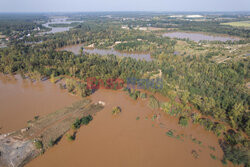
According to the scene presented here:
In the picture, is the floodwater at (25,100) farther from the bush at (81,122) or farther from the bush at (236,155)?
the bush at (236,155)

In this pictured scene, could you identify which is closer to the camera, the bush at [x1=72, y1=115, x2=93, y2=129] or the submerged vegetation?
the bush at [x1=72, y1=115, x2=93, y2=129]

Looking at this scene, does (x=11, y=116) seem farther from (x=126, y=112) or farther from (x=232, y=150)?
(x=232, y=150)

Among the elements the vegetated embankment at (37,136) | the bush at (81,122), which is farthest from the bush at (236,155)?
the vegetated embankment at (37,136)

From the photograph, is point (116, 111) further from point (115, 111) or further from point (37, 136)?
point (37, 136)

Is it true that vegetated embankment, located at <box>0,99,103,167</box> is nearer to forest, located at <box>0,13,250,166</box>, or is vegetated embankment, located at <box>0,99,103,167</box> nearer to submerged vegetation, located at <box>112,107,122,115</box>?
submerged vegetation, located at <box>112,107,122,115</box>

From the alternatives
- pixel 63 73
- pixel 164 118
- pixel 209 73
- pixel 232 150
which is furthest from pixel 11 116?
pixel 209 73

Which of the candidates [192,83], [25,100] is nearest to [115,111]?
[192,83]

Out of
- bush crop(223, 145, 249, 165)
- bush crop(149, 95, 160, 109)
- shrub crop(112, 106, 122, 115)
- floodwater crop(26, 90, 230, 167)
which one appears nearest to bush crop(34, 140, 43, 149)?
floodwater crop(26, 90, 230, 167)
